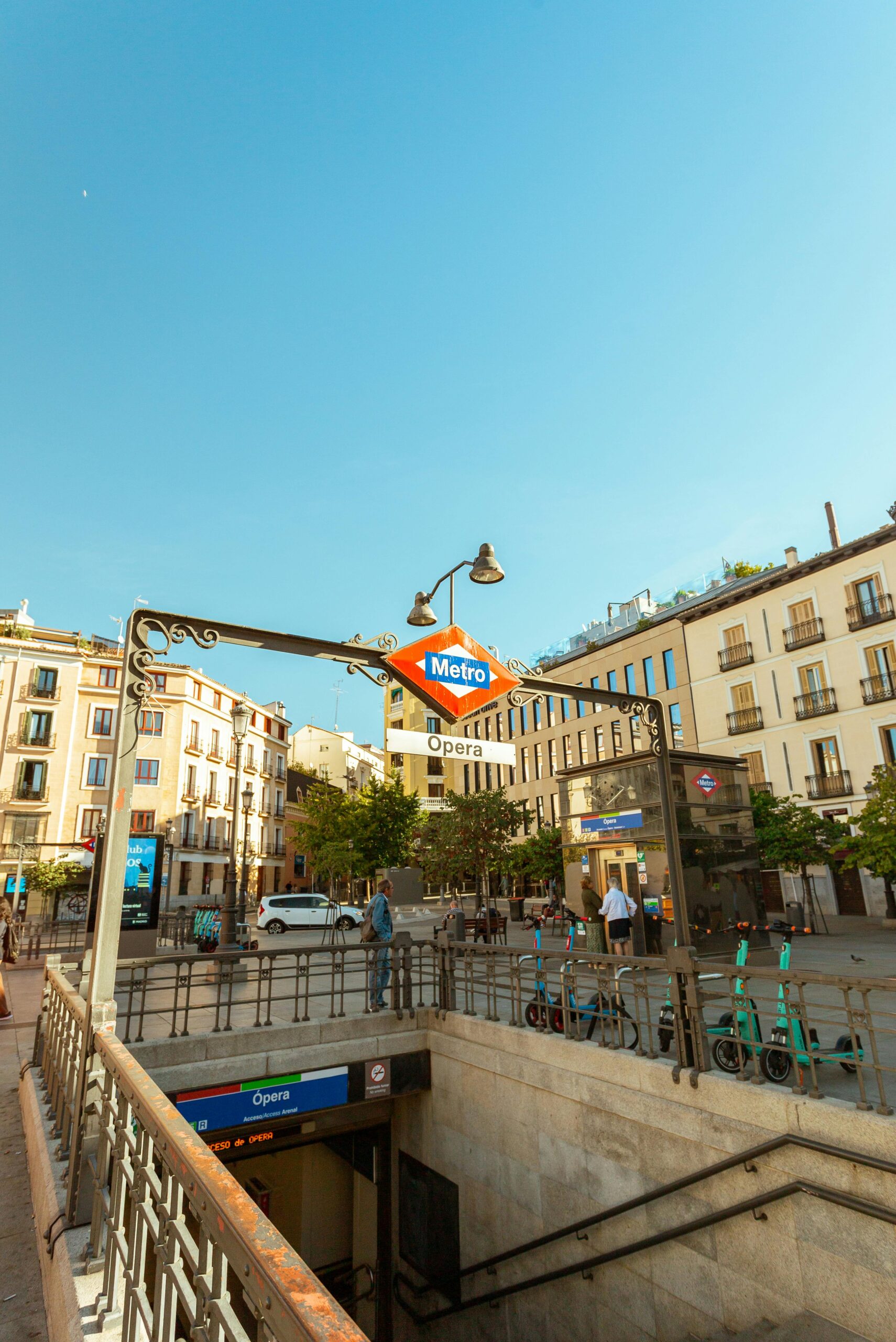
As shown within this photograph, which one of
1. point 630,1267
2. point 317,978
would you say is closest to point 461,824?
point 317,978

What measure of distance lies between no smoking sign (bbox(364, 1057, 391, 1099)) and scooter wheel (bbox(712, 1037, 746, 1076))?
14.9ft

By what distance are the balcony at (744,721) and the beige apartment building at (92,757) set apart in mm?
26245

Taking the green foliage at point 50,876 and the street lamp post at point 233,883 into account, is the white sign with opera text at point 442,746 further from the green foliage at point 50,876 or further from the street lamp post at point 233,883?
the green foliage at point 50,876

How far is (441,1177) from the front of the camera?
1047 cm

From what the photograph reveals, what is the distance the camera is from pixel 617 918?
13.1m

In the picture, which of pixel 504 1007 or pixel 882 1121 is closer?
pixel 882 1121

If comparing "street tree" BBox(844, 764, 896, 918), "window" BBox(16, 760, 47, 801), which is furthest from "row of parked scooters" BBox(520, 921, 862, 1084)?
"window" BBox(16, 760, 47, 801)

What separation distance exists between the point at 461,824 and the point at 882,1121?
26.8m

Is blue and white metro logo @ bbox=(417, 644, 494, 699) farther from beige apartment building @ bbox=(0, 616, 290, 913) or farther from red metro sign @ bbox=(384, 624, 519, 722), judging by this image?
beige apartment building @ bbox=(0, 616, 290, 913)

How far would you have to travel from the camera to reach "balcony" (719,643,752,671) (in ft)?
120

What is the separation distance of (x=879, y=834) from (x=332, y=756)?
58.9 meters

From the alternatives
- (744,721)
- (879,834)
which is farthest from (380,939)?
(744,721)

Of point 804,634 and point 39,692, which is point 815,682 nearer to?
point 804,634

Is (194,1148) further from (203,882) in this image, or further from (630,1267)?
(203,882)
